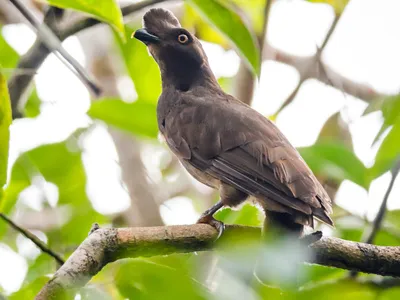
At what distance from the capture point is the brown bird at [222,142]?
2.80 metres

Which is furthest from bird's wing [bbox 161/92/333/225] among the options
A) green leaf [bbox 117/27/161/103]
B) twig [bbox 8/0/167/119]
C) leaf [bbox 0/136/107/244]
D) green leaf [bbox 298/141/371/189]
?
twig [bbox 8/0/167/119]

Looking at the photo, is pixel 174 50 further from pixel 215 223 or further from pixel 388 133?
pixel 388 133

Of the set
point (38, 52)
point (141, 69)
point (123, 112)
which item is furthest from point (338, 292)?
point (141, 69)

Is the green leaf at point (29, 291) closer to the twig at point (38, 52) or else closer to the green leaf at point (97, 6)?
the green leaf at point (97, 6)

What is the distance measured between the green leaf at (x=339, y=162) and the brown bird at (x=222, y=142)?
11cm

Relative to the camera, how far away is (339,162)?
8.87 ft

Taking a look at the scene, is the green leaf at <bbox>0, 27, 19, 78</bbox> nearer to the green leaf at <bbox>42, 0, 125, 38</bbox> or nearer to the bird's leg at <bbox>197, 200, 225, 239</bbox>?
the bird's leg at <bbox>197, 200, 225, 239</bbox>

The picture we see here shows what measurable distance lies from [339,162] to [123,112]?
98 centimetres

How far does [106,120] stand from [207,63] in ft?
4.00

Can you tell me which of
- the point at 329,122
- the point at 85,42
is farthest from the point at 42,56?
the point at 85,42

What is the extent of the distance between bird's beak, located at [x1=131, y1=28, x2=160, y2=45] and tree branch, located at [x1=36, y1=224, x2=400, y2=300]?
1335 mm

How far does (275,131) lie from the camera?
3395 mm

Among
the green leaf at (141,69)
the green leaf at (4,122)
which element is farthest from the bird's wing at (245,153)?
the green leaf at (4,122)

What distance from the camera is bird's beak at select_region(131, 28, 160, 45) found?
3572 millimetres
